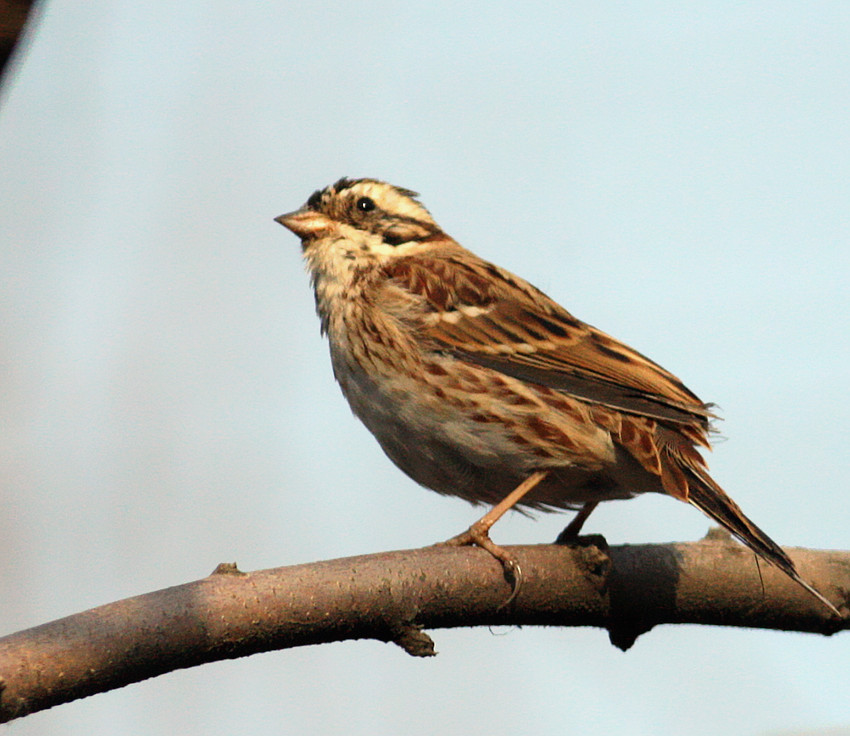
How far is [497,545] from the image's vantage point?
3781 millimetres

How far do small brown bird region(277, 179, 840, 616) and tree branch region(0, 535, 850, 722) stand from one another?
35 centimetres

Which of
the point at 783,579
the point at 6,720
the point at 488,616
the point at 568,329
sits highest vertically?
the point at 568,329

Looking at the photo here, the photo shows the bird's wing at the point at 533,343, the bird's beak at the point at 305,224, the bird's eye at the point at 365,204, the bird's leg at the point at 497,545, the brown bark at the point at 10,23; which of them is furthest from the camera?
the bird's eye at the point at 365,204

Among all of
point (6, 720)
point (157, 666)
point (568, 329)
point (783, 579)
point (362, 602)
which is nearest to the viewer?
point (6, 720)

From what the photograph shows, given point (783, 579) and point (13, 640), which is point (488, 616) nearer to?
point (783, 579)

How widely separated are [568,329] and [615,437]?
732 mm

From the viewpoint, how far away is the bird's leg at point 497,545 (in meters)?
3.60

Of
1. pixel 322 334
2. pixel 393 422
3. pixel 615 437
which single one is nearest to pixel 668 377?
pixel 615 437

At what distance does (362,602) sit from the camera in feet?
10.4

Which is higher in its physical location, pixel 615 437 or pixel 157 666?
pixel 615 437

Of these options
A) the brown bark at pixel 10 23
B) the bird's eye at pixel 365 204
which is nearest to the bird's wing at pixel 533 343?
the bird's eye at pixel 365 204

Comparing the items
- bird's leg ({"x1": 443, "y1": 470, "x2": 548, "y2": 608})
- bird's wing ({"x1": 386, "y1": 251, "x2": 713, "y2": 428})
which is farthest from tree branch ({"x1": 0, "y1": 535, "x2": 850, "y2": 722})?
bird's wing ({"x1": 386, "y1": 251, "x2": 713, "y2": 428})

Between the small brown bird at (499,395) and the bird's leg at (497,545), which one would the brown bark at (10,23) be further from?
the small brown bird at (499,395)

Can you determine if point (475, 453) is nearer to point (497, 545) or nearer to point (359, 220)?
point (497, 545)
